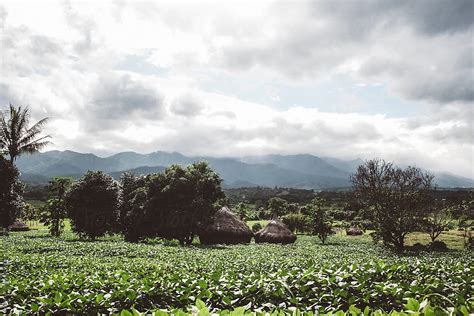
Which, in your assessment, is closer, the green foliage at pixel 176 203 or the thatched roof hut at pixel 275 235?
the green foliage at pixel 176 203

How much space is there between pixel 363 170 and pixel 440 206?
9.56 meters

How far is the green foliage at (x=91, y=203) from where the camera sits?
116 feet

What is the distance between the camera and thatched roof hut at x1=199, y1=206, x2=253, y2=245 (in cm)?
3644

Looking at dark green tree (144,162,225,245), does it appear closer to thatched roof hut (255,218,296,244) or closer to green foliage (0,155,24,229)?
thatched roof hut (255,218,296,244)

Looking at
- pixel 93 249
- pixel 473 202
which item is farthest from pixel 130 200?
pixel 473 202

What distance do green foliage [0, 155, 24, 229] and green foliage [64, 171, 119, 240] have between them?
16.4ft

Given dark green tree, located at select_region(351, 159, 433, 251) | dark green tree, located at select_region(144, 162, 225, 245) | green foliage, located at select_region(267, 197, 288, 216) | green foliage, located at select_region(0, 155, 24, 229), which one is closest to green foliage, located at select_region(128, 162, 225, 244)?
dark green tree, located at select_region(144, 162, 225, 245)

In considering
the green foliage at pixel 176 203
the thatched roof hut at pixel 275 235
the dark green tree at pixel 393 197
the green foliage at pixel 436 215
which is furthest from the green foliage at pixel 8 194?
the green foliage at pixel 436 215

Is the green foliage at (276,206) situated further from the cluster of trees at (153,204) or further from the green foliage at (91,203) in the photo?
the green foliage at (91,203)

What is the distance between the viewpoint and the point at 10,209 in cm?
3111

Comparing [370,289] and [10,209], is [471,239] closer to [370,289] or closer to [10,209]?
[370,289]

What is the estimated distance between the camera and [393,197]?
101 ft

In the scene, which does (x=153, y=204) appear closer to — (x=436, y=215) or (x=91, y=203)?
(x=91, y=203)

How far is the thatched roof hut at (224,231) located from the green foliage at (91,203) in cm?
1070
